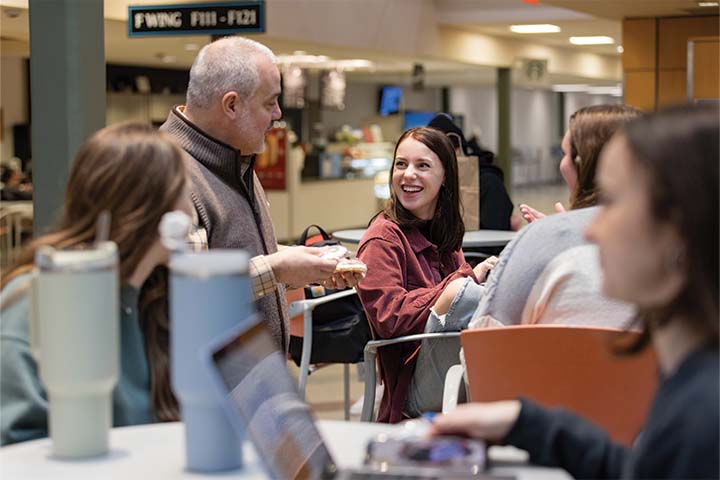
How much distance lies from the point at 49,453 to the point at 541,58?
17.5 metres

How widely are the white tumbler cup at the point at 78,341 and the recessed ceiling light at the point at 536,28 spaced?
1335cm

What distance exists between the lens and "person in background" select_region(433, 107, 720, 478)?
4.47 feet

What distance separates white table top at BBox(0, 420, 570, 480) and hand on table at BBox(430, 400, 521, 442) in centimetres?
4

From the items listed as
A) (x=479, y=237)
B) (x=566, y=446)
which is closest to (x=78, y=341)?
(x=566, y=446)

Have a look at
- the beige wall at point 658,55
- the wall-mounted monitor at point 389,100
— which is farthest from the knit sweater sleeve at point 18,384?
the wall-mounted monitor at point 389,100

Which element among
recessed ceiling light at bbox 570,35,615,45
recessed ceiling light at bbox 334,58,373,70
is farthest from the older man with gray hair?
recessed ceiling light at bbox 334,58,373,70

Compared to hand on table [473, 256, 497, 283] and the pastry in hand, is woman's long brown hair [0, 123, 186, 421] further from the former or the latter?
hand on table [473, 256, 497, 283]

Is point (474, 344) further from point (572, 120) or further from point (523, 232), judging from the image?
point (572, 120)

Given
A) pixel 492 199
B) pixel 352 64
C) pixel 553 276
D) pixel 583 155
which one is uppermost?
pixel 352 64

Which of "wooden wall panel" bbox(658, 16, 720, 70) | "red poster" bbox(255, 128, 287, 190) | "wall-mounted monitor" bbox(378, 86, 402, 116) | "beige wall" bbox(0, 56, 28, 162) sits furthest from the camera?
"wall-mounted monitor" bbox(378, 86, 402, 116)

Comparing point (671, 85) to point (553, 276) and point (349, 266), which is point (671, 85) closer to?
point (349, 266)

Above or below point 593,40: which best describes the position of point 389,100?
below

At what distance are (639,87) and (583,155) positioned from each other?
28.4 feet

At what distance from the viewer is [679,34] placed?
10789 millimetres
